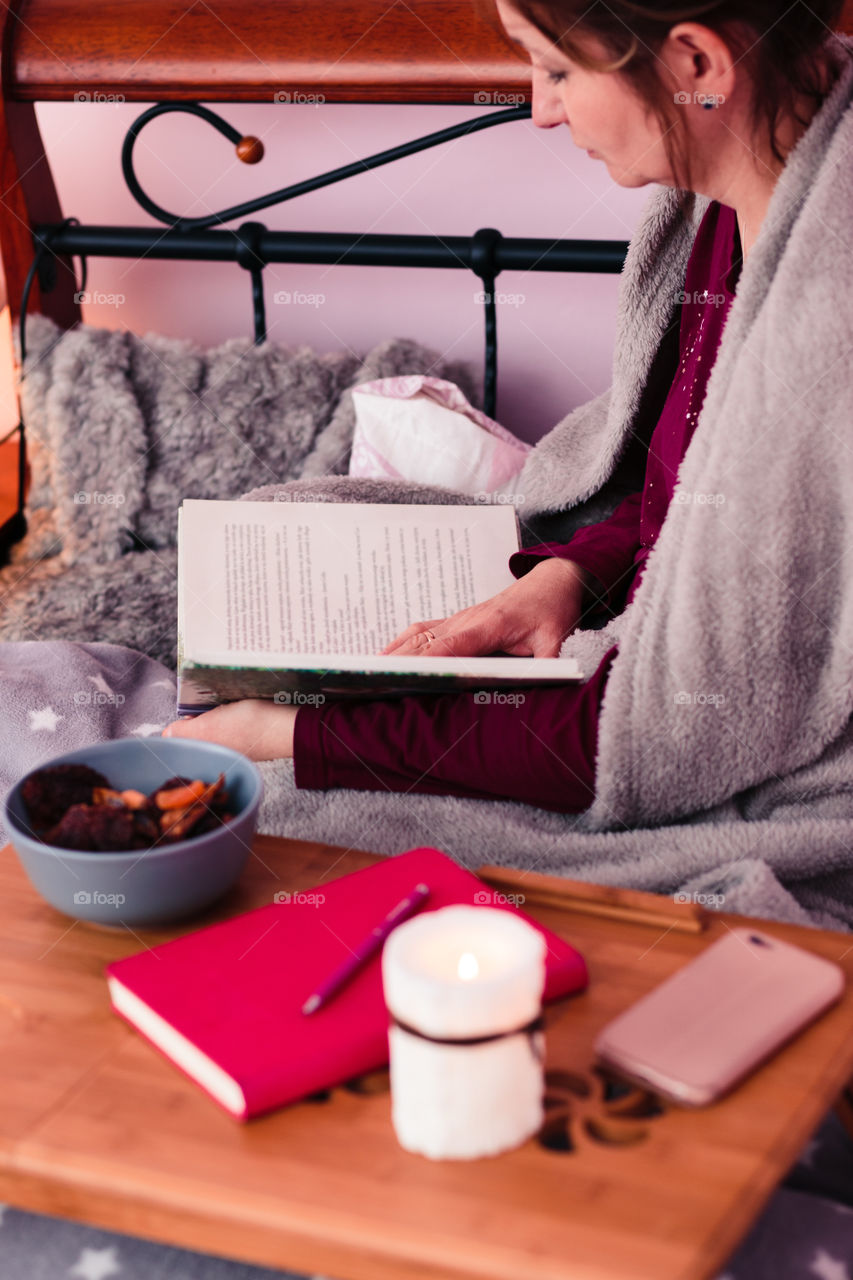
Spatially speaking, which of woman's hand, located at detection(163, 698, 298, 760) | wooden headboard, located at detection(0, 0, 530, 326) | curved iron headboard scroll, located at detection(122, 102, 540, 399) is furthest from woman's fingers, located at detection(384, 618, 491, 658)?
wooden headboard, located at detection(0, 0, 530, 326)

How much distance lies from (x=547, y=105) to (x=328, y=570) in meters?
0.43

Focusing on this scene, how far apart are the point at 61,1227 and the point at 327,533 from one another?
2.08 ft

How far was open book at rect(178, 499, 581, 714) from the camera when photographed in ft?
2.99

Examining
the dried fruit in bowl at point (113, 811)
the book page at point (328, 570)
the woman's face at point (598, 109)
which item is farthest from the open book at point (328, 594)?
the woman's face at point (598, 109)

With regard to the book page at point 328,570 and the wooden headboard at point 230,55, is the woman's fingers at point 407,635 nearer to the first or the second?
the book page at point 328,570

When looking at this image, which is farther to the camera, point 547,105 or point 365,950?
point 547,105

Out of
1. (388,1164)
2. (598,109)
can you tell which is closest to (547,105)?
(598,109)

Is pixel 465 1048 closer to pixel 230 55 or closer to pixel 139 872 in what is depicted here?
pixel 139 872

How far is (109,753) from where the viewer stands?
0.85m

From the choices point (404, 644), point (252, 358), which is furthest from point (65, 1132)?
point (252, 358)

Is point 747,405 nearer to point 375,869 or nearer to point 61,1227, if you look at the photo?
point 375,869

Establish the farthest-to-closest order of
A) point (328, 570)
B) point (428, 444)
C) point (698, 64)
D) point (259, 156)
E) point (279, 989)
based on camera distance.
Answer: point (259, 156) < point (428, 444) < point (328, 570) < point (698, 64) < point (279, 989)

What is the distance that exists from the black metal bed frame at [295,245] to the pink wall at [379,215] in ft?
0.18

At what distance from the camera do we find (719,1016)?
26.3 inches
